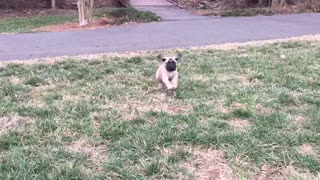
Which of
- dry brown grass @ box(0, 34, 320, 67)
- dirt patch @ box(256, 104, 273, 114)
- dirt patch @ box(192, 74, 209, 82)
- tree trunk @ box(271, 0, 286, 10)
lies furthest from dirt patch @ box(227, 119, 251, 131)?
tree trunk @ box(271, 0, 286, 10)

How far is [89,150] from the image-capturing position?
13.4 ft

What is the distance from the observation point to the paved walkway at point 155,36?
10109mm

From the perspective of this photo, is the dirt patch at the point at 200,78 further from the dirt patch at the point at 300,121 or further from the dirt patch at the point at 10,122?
the dirt patch at the point at 10,122

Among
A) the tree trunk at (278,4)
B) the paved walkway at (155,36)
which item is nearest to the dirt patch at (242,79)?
the paved walkway at (155,36)

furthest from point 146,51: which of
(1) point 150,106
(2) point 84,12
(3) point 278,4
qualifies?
(3) point 278,4

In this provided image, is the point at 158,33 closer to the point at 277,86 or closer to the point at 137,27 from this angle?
the point at 137,27

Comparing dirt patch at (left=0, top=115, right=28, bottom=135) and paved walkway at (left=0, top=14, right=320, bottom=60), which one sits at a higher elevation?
dirt patch at (left=0, top=115, right=28, bottom=135)

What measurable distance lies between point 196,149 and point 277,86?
2493 mm

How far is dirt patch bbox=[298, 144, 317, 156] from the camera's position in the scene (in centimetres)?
400

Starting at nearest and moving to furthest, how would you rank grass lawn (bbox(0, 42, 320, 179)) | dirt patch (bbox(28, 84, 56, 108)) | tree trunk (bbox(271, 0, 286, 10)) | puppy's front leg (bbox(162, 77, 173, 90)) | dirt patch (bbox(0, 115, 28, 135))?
grass lawn (bbox(0, 42, 320, 179)), dirt patch (bbox(0, 115, 28, 135)), dirt patch (bbox(28, 84, 56, 108)), puppy's front leg (bbox(162, 77, 173, 90)), tree trunk (bbox(271, 0, 286, 10))

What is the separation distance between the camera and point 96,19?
1608 cm

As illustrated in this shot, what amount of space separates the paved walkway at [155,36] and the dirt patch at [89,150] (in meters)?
5.36

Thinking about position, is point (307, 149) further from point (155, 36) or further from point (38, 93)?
point (155, 36)

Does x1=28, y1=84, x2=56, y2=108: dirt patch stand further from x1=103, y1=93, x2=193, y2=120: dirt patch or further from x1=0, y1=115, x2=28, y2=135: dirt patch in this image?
x1=103, y1=93, x2=193, y2=120: dirt patch
